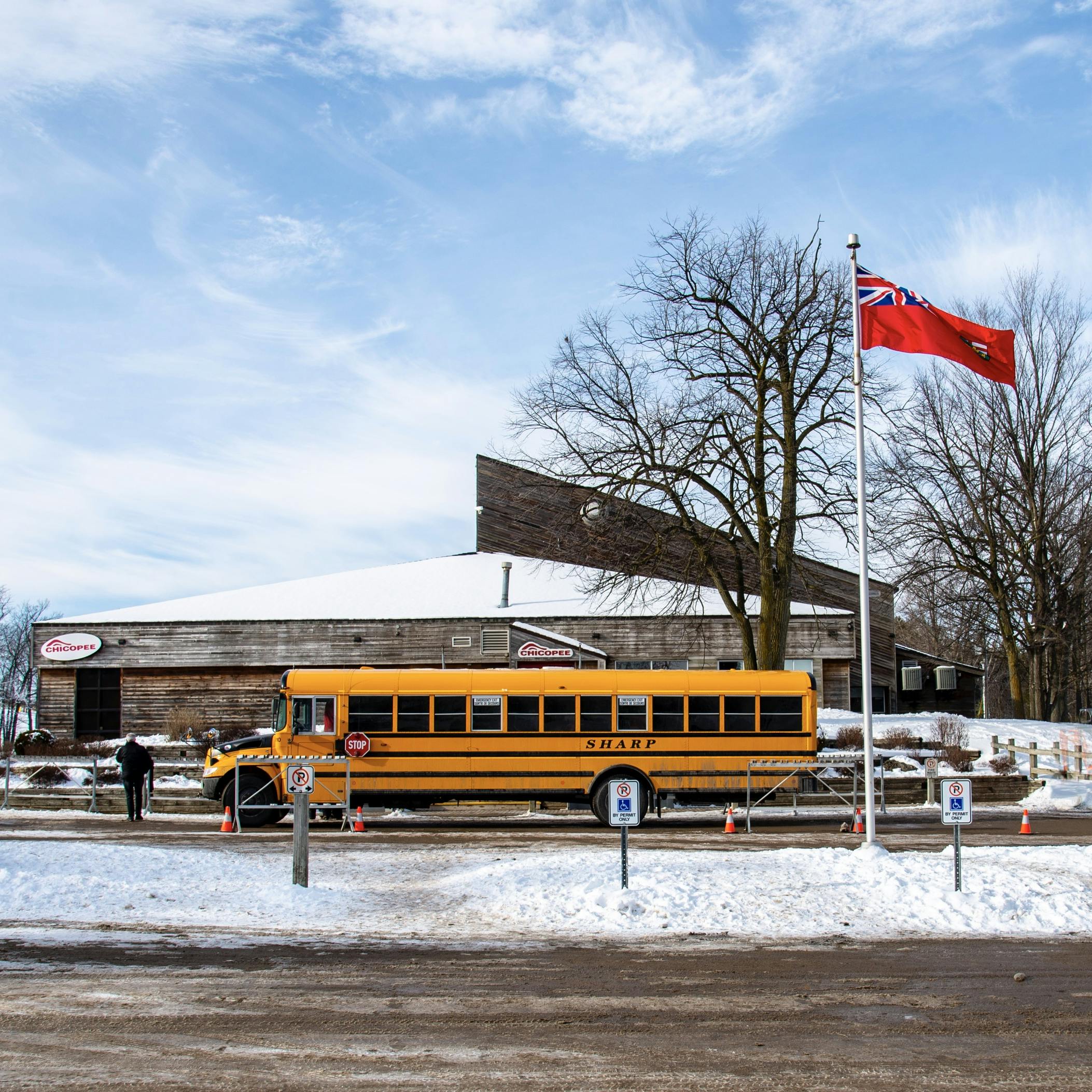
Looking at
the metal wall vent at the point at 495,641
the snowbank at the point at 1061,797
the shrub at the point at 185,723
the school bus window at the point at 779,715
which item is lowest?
the snowbank at the point at 1061,797

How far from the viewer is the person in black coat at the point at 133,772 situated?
73.8ft

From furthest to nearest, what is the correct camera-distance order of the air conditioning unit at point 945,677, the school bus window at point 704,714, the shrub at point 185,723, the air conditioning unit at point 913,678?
1. the air conditioning unit at point 945,677
2. the air conditioning unit at point 913,678
3. the shrub at point 185,723
4. the school bus window at point 704,714

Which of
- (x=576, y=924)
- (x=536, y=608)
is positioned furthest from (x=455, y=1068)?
(x=536, y=608)

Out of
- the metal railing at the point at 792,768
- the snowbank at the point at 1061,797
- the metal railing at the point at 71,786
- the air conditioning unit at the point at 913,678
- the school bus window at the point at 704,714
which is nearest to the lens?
the metal railing at the point at 792,768

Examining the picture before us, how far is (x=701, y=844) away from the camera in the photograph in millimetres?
18375

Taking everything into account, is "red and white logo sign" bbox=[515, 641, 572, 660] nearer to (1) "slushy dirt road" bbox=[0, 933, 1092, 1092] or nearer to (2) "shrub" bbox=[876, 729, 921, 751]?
(2) "shrub" bbox=[876, 729, 921, 751]

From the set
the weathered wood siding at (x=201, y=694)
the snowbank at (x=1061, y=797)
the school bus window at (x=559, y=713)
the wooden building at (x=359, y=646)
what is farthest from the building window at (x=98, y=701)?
the snowbank at (x=1061, y=797)

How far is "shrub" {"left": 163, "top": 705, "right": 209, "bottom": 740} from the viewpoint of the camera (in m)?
37.8

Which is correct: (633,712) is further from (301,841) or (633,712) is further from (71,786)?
(71,786)

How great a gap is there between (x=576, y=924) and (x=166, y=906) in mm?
4361

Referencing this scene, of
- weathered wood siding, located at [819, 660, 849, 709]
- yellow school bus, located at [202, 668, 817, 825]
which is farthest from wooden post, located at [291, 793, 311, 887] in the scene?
weathered wood siding, located at [819, 660, 849, 709]

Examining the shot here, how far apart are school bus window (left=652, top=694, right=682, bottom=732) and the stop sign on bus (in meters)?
5.50

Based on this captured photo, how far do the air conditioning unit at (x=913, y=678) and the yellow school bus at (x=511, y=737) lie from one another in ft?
94.3

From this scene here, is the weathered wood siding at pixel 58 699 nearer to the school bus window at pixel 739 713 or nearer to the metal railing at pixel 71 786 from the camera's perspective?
the metal railing at pixel 71 786
